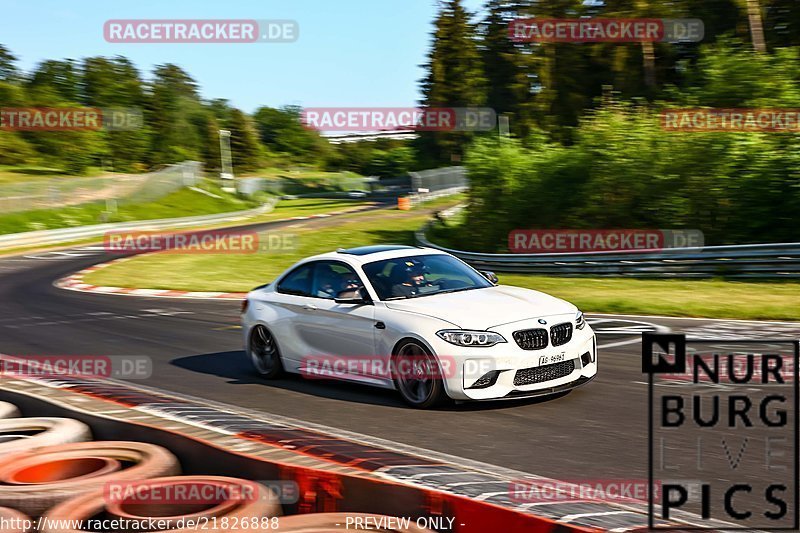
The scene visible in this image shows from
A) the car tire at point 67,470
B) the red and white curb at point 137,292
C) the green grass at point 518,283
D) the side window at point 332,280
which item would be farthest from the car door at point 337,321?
the red and white curb at point 137,292

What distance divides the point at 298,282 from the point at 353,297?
1.11 metres

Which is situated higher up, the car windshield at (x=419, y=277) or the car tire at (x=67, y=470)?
the car windshield at (x=419, y=277)

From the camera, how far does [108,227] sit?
1922 inches

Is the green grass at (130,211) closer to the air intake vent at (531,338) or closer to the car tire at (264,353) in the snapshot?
the car tire at (264,353)

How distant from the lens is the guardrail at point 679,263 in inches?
757

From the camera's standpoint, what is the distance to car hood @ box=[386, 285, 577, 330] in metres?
8.57

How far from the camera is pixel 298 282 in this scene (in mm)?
10633

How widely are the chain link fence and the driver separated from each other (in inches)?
1724

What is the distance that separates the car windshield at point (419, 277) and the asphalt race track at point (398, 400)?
1.10 meters
